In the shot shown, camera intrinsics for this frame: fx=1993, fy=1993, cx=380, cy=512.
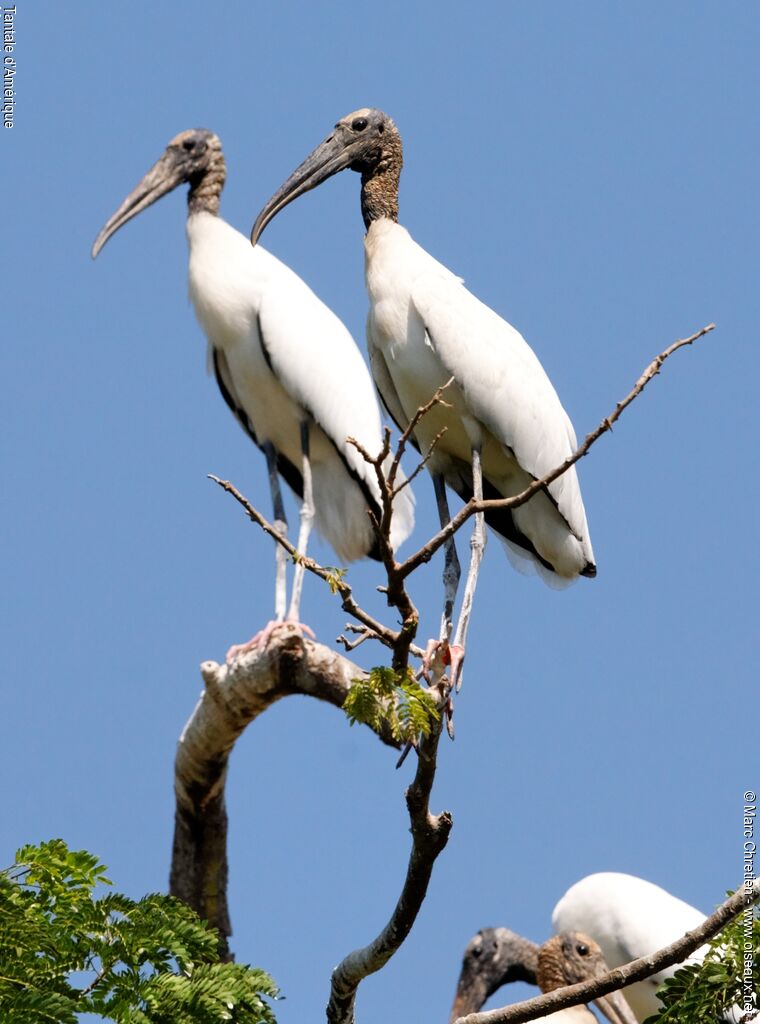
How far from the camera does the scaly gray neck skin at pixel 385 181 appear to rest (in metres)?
7.30

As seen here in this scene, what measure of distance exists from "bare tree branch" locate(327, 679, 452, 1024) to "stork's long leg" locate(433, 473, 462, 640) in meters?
1.53

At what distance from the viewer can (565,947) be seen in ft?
29.4

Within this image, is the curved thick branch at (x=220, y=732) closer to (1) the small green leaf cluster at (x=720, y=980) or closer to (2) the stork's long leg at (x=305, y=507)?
(2) the stork's long leg at (x=305, y=507)

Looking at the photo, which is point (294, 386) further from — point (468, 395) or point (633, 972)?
point (633, 972)

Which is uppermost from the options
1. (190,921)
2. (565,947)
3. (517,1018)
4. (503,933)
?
(503,933)

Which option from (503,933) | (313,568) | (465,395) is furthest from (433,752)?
(503,933)

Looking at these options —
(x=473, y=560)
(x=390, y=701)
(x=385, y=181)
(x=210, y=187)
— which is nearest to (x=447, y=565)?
(x=473, y=560)

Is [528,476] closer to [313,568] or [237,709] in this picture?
[237,709]

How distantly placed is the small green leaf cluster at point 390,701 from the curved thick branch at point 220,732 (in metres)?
2.57

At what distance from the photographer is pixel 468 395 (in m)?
6.69

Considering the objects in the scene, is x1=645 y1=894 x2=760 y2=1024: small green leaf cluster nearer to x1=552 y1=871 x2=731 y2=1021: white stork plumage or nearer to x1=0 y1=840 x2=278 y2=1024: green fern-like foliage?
x1=0 y1=840 x2=278 y2=1024: green fern-like foliage

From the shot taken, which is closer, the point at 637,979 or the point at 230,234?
the point at 637,979

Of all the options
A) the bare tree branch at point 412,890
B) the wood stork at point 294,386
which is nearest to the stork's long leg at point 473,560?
the bare tree branch at point 412,890

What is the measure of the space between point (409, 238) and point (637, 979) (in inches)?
129
